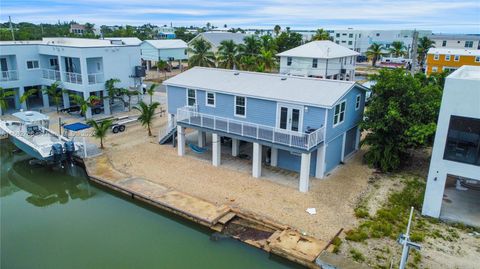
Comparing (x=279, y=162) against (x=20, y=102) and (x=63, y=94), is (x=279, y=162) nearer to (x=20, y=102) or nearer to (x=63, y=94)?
(x=63, y=94)

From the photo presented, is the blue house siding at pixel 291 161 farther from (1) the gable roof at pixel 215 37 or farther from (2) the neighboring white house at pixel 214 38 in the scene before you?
(1) the gable roof at pixel 215 37

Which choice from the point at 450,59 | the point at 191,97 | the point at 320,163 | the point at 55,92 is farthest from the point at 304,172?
the point at 450,59

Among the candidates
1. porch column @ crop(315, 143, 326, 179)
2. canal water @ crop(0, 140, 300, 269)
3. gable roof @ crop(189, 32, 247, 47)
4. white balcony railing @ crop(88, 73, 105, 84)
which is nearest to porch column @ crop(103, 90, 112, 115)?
white balcony railing @ crop(88, 73, 105, 84)

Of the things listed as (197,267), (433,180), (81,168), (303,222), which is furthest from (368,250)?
(81,168)

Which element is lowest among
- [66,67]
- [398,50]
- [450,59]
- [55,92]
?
[55,92]

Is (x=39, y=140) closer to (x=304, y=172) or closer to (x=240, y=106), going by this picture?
(x=240, y=106)
